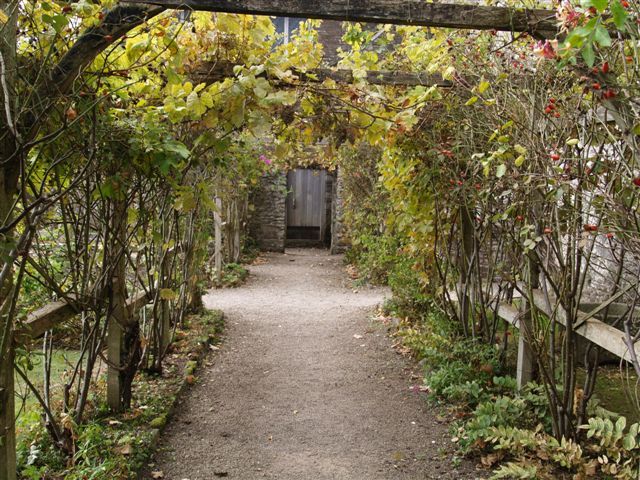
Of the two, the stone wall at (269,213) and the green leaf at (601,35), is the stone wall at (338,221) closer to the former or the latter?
the stone wall at (269,213)

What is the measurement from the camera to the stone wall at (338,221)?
603 inches

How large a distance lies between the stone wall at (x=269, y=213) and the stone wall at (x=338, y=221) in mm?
1395

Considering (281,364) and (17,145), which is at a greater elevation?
(17,145)

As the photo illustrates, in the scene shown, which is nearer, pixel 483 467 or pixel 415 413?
pixel 483 467

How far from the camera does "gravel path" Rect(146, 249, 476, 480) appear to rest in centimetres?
398

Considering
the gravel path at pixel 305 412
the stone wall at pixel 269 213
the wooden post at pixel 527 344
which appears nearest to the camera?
the gravel path at pixel 305 412

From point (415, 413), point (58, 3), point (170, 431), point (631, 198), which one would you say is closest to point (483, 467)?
point (415, 413)

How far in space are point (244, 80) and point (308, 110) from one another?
98cm

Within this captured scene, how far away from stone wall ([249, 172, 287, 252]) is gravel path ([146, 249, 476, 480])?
7.37 m

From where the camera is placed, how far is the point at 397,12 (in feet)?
9.40

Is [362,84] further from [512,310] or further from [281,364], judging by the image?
[281,364]

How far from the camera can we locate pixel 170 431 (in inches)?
176

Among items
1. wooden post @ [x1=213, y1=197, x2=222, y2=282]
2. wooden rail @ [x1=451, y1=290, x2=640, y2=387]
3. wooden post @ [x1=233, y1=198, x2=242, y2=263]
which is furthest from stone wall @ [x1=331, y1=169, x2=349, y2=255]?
wooden rail @ [x1=451, y1=290, x2=640, y2=387]

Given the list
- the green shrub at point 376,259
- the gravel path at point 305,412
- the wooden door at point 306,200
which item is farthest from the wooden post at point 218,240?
the wooden door at point 306,200
